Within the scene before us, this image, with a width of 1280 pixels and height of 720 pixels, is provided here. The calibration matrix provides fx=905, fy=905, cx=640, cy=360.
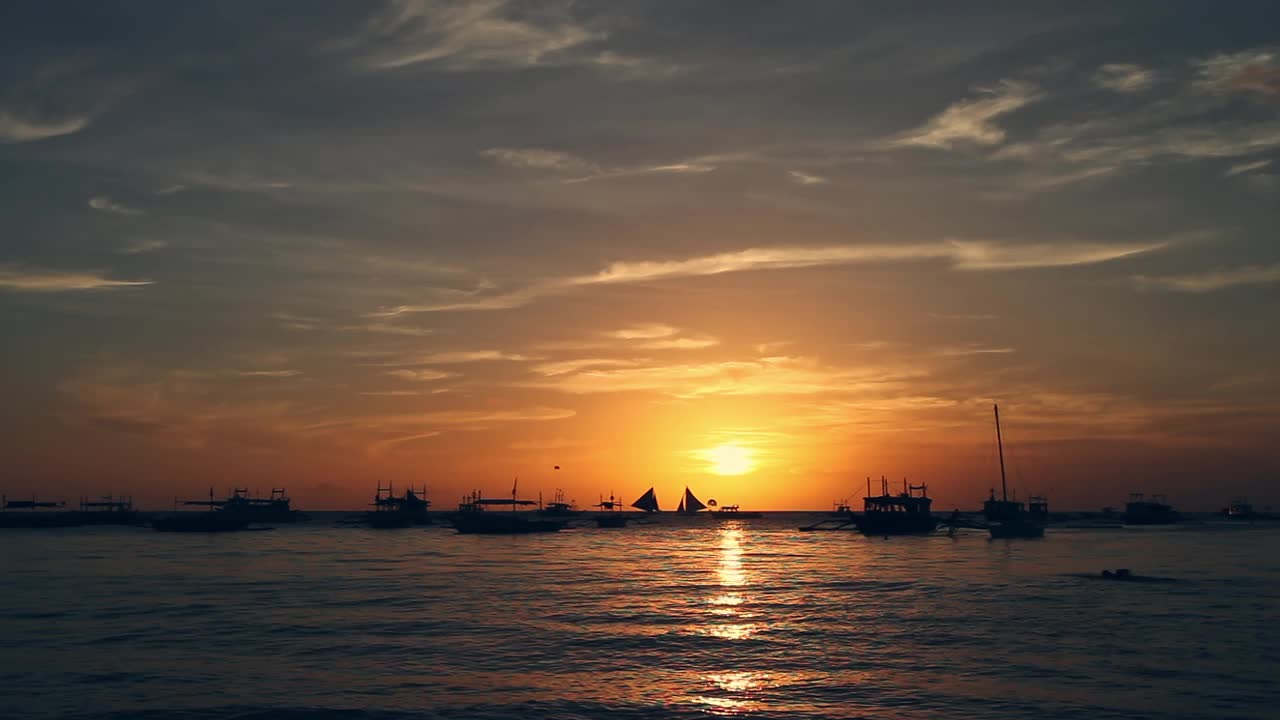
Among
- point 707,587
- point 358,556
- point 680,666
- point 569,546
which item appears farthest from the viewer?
point 569,546

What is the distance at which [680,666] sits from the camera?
1644 inches

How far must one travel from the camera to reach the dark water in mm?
34375

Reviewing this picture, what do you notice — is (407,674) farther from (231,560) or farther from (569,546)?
(569,546)

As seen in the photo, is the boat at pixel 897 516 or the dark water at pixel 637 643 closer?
the dark water at pixel 637 643

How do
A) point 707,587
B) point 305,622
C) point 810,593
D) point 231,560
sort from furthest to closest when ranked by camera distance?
point 231,560 → point 707,587 → point 810,593 → point 305,622

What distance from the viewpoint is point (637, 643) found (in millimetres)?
48281

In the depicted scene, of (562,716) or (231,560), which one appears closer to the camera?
(562,716)

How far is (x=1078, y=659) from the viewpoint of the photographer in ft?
139

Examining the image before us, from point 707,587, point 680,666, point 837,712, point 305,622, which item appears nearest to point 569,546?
point 707,587

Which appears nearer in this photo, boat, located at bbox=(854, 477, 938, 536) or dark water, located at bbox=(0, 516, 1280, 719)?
dark water, located at bbox=(0, 516, 1280, 719)

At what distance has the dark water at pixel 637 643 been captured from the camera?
1353 inches

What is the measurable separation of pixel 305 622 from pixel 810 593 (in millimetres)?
38974

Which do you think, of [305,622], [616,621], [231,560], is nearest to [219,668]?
[305,622]

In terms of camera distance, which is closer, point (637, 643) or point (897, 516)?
point (637, 643)
